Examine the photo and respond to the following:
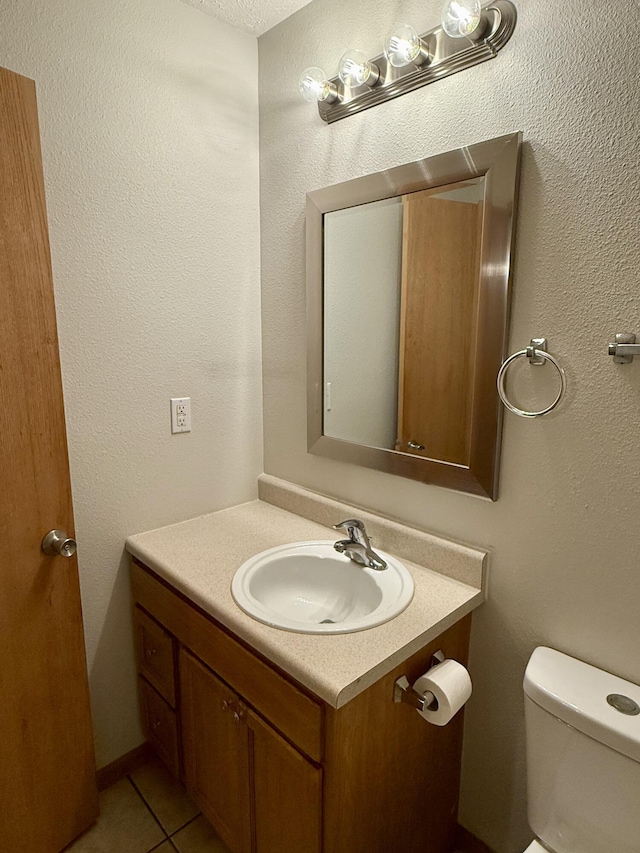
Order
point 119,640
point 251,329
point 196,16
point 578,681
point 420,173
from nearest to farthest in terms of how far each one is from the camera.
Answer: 1. point 578,681
2. point 420,173
3. point 196,16
4. point 119,640
5. point 251,329

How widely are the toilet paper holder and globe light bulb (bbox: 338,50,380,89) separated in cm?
145

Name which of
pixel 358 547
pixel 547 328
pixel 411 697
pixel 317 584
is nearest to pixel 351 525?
pixel 358 547

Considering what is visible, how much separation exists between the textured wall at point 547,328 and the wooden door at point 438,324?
0.11 m

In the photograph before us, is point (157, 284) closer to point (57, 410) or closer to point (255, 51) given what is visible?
point (57, 410)

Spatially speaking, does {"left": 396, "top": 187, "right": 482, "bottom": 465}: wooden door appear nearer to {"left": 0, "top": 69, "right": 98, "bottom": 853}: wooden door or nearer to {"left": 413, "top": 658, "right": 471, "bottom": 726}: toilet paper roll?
{"left": 413, "top": 658, "right": 471, "bottom": 726}: toilet paper roll

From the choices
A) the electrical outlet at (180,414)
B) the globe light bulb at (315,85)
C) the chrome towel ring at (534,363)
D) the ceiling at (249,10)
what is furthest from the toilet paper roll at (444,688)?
the ceiling at (249,10)

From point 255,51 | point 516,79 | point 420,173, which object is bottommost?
point 420,173

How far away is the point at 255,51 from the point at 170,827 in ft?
8.00

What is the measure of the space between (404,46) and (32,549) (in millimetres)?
1481

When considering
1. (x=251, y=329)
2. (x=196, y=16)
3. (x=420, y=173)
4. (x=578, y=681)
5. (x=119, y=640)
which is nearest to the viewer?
(x=578, y=681)

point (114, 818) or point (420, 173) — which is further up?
point (420, 173)

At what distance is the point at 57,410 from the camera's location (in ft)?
4.01

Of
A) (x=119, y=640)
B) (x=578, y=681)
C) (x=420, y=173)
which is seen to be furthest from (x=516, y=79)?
(x=119, y=640)

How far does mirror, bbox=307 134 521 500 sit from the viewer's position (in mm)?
1127
